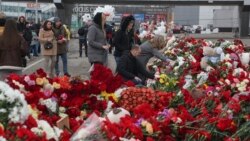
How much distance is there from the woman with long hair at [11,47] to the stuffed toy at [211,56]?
9.64 ft

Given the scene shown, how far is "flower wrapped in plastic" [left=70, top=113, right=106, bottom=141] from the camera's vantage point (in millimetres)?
3332

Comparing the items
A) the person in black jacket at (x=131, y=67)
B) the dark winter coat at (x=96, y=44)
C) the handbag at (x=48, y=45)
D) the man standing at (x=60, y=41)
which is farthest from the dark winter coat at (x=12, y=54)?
the man standing at (x=60, y=41)

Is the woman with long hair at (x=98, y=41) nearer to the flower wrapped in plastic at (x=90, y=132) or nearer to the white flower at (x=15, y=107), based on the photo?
the white flower at (x=15, y=107)

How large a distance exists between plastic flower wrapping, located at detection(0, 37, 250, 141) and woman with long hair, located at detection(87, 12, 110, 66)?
11.9 feet

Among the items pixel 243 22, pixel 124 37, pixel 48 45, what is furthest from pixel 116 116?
pixel 243 22

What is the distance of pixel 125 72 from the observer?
8.41m

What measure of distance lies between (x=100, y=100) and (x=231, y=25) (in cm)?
6400

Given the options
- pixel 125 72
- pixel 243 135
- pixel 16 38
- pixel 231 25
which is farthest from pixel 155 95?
pixel 231 25

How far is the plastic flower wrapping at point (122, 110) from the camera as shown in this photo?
361 centimetres

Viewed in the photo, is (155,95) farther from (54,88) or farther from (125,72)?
(125,72)

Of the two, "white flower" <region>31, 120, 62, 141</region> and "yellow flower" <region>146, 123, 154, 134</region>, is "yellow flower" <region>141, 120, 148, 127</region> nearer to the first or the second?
"yellow flower" <region>146, 123, 154, 134</region>

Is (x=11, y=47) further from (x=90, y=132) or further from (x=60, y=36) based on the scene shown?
(x=90, y=132)

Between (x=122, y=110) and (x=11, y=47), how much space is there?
5473mm

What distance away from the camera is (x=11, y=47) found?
9.27m
